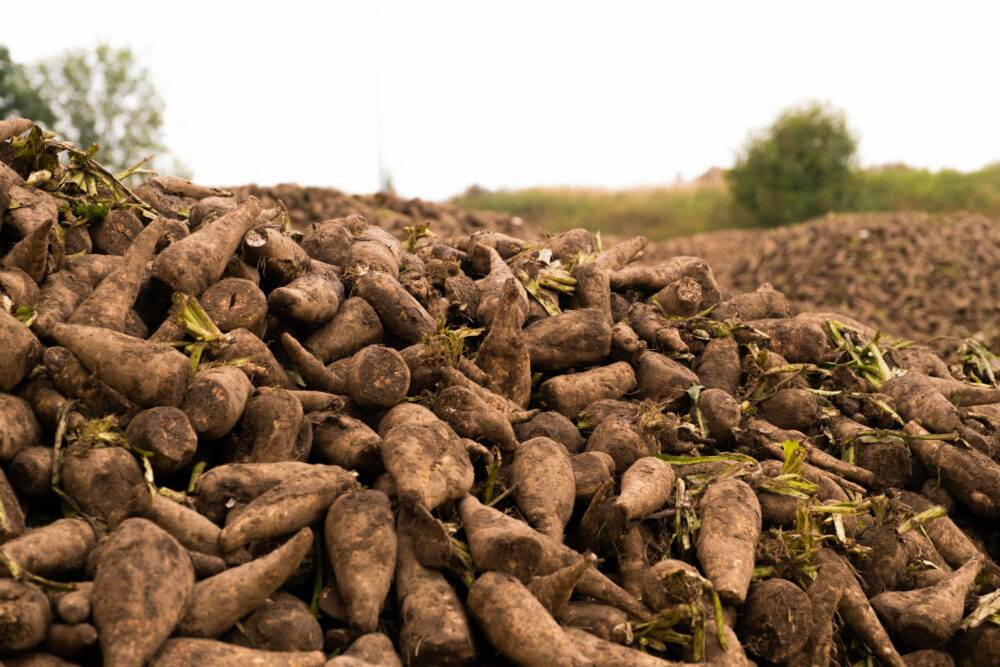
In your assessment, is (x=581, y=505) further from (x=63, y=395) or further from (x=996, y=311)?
(x=996, y=311)

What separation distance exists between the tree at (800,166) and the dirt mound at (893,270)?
694 centimetres

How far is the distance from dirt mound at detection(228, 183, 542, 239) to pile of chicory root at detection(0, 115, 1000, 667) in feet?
29.6

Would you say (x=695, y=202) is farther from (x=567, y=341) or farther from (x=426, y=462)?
(x=426, y=462)

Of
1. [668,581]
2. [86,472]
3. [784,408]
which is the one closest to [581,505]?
[668,581]

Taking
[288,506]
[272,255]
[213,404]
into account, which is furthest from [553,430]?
[272,255]

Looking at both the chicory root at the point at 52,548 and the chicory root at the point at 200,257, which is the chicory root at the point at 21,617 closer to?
the chicory root at the point at 52,548

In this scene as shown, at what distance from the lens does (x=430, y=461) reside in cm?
319

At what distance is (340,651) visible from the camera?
2748mm

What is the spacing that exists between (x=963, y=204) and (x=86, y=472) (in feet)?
87.8

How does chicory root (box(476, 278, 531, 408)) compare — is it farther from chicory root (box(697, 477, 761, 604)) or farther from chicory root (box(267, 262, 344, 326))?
chicory root (box(697, 477, 761, 604))

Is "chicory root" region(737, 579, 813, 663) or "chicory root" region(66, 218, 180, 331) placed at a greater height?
"chicory root" region(66, 218, 180, 331)

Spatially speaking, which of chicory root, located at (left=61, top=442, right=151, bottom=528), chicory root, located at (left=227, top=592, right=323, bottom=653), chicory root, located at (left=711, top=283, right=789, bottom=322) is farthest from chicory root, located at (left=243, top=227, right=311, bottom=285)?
chicory root, located at (left=711, top=283, right=789, bottom=322)

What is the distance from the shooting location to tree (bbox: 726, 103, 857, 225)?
2402 centimetres

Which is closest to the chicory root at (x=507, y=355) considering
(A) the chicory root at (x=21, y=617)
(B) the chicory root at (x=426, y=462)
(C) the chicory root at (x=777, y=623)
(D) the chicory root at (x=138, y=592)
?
(B) the chicory root at (x=426, y=462)
